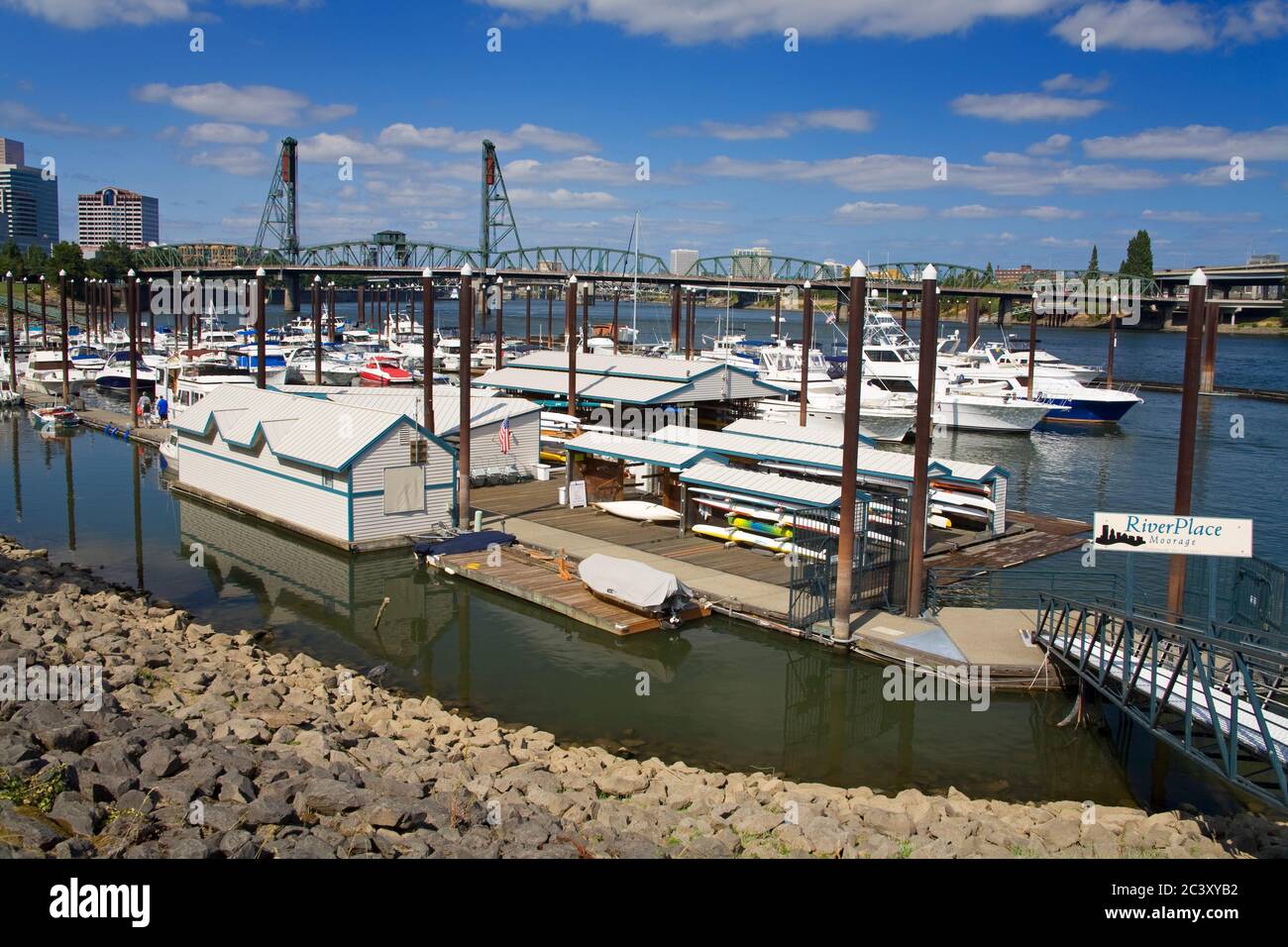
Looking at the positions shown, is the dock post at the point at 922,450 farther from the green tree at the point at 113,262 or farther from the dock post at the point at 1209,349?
the green tree at the point at 113,262

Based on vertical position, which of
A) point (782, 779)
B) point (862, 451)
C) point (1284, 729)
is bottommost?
point (782, 779)

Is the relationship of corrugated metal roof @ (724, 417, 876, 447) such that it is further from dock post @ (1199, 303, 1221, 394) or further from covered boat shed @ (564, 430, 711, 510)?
dock post @ (1199, 303, 1221, 394)

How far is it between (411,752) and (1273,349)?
14261cm

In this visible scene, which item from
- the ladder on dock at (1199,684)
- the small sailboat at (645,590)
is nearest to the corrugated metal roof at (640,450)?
the small sailboat at (645,590)

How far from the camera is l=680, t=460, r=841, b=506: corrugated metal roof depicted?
23.0 m

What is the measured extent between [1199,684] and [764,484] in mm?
11225

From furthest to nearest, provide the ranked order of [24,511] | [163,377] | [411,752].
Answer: [163,377]
[24,511]
[411,752]

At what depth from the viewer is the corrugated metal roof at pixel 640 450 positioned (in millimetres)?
26953

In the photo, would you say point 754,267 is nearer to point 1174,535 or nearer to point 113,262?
point 113,262

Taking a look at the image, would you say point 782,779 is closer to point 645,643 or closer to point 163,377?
point 645,643

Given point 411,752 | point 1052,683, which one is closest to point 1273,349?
point 1052,683

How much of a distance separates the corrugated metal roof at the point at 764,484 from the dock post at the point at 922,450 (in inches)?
102

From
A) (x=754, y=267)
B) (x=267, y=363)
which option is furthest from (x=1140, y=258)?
(x=267, y=363)

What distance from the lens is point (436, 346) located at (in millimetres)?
85688
